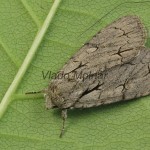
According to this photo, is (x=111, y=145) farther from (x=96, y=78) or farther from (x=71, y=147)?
(x=96, y=78)

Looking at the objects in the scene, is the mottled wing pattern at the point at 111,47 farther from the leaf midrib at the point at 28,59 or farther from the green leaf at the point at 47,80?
the leaf midrib at the point at 28,59

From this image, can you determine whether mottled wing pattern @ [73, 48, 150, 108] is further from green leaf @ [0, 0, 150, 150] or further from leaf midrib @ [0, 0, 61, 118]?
leaf midrib @ [0, 0, 61, 118]

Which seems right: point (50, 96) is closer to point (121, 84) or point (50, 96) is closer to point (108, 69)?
point (108, 69)

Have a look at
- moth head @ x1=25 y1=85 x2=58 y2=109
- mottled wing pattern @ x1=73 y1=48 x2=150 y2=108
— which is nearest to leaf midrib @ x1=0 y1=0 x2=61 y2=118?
moth head @ x1=25 y1=85 x2=58 y2=109

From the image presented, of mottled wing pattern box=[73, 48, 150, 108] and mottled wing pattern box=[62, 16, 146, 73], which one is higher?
mottled wing pattern box=[62, 16, 146, 73]

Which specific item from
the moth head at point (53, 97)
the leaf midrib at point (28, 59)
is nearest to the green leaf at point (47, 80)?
the leaf midrib at point (28, 59)

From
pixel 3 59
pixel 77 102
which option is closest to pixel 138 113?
pixel 77 102
